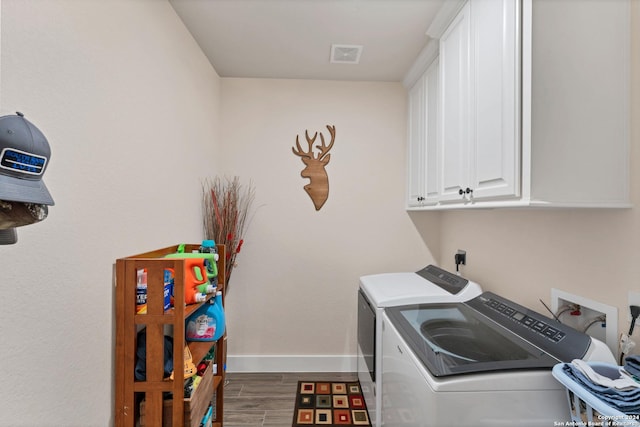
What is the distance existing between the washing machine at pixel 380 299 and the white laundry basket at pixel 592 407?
3.04 feet

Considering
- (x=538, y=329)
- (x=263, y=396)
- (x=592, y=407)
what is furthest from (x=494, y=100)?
(x=263, y=396)

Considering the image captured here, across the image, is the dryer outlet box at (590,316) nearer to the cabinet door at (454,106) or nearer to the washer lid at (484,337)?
the washer lid at (484,337)

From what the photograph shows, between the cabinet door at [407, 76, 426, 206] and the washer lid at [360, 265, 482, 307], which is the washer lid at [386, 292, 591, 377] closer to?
the washer lid at [360, 265, 482, 307]

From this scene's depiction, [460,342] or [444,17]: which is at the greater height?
[444,17]

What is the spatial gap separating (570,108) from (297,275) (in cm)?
227

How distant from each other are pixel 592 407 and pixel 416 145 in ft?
6.75

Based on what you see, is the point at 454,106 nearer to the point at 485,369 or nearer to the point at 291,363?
the point at 485,369

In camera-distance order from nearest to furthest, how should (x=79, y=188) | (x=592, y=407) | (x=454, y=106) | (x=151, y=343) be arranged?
(x=592, y=407) < (x=79, y=188) < (x=151, y=343) < (x=454, y=106)

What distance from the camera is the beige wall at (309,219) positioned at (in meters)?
2.98

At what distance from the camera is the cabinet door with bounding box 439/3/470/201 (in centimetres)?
172

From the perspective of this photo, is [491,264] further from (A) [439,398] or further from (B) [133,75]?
(B) [133,75]

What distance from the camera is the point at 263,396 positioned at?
2.59 m

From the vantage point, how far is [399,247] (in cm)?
304

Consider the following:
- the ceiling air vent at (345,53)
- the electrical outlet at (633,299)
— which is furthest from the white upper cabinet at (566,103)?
the ceiling air vent at (345,53)
